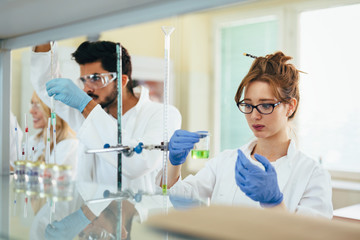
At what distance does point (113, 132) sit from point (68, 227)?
113 cm

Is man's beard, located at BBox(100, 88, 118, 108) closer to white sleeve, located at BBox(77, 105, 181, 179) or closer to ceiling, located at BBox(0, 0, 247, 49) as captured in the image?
white sleeve, located at BBox(77, 105, 181, 179)

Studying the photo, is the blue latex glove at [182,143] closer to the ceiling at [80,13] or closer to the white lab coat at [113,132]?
the white lab coat at [113,132]

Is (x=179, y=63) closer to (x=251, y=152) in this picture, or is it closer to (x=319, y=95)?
(x=319, y=95)

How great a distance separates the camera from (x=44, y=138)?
7.33 feet

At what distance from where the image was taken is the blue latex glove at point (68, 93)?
205 centimetres

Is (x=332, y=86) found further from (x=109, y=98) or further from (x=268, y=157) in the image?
(x=109, y=98)

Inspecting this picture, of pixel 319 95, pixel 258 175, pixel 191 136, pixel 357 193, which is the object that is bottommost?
pixel 357 193

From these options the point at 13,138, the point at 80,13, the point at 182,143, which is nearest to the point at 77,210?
the point at 80,13

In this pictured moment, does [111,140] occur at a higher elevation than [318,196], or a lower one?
higher

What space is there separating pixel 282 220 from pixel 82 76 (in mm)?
1894

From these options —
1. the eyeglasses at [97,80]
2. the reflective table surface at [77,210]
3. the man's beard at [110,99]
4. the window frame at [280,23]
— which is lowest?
the reflective table surface at [77,210]

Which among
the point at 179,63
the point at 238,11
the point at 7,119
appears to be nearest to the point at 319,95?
the point at 238,11

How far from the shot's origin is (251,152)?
2.07 meters

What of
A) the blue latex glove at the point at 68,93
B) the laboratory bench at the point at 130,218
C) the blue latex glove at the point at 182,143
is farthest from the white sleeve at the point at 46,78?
the blue latex glove at the point at 182,143
